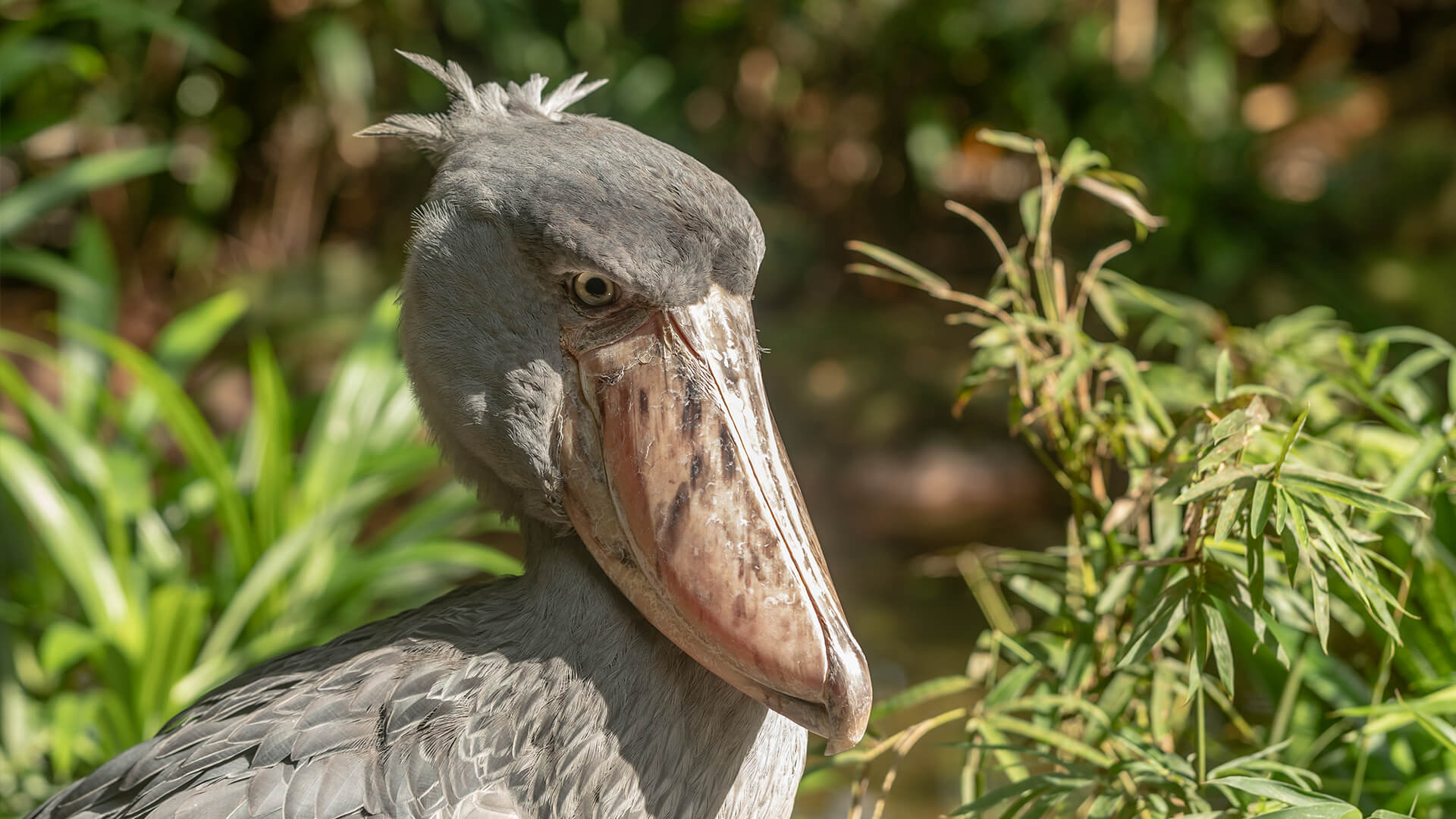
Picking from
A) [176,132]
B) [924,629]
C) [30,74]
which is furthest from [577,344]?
[176,132]

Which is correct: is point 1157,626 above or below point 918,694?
above

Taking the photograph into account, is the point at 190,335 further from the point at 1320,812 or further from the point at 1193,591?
the point at 1320,812

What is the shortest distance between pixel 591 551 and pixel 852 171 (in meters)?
4.20

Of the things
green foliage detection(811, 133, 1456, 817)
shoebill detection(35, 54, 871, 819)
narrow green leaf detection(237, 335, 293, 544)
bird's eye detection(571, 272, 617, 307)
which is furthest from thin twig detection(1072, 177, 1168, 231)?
narrow green leaf detection(237, 335, 293, 544)

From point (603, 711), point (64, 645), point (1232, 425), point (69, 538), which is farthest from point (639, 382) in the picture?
point (69, 538)

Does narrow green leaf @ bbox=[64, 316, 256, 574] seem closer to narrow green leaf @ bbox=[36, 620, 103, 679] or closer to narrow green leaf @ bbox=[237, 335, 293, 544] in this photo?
narrow green leaf @ bbox=[237, 335, 293, 544]

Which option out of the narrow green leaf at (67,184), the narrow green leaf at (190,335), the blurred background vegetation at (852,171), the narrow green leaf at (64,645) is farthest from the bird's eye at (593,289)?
the blurred background vegetation at (852,171)

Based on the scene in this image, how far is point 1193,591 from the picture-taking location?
1.15 m

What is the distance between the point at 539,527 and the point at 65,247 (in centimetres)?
451

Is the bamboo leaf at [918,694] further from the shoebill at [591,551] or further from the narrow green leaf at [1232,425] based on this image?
the narrow green leaf at [1232,425]

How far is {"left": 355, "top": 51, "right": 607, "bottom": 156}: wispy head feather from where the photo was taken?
1.14 meters

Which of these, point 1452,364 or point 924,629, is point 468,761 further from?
point 924,629

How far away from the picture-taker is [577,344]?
1.03 m

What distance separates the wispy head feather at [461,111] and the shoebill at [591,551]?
0.04m
